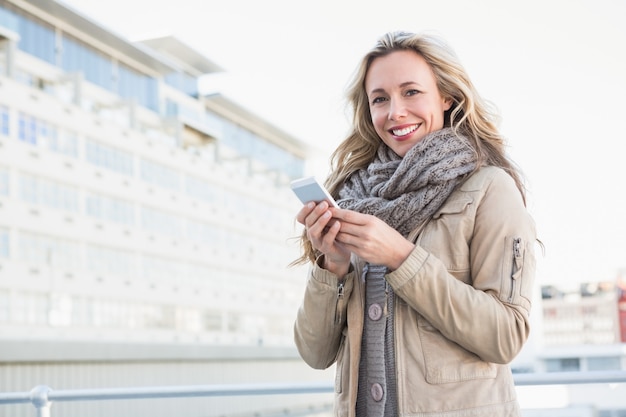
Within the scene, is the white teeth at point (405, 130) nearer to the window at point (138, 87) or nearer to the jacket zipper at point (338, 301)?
the jacket zipper at point (338, 301)

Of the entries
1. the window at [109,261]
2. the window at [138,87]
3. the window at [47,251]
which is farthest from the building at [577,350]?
the window at [138,87]

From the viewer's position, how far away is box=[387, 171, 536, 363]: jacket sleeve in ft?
4.11

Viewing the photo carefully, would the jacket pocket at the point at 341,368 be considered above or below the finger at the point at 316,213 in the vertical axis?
below

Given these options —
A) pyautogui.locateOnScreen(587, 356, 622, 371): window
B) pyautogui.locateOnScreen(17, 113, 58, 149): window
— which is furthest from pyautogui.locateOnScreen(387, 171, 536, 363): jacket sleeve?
pyautogui.locateOnScreen(587, 356, 622, 371): window

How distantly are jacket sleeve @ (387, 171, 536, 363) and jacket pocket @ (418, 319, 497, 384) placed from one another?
0.08ft

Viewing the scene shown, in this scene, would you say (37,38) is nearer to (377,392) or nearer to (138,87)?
(138,87)

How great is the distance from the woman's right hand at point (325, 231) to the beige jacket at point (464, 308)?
0.26 ft

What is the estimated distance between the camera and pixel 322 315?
4.78ft

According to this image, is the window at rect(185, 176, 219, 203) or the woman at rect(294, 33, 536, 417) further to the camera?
the window at rect(185, 176, 219, 203)

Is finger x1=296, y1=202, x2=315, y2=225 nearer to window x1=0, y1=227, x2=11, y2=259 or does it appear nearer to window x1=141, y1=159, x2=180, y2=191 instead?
window x1=0, y1=227, x2=11, y2=259

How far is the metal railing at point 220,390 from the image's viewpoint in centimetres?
243

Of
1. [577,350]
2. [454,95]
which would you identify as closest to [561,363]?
[577,350]

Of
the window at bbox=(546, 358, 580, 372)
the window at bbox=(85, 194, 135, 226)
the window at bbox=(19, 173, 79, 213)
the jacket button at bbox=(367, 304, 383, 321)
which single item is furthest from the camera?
the window at bbox=(546, 358, 580, 372)

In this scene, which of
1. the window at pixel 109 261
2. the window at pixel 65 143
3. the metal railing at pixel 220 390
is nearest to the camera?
the metal railing at pixel 220 390
